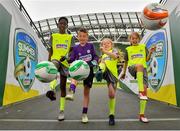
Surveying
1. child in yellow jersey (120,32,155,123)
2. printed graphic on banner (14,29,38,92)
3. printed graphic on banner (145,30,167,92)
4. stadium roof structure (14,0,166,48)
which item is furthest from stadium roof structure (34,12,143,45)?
child in yellow jersey (120,32,155,123)

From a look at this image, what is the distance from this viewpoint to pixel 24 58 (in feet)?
30.7

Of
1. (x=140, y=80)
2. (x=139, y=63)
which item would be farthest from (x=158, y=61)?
(x=140, y=80)

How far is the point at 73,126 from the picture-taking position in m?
5.00

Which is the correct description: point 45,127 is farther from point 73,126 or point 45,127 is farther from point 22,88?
point 22,88

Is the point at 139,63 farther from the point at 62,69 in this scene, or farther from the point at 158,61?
the point at 158,61

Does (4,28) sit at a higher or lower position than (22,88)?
higher

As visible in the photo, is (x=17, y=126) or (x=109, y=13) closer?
(x=17, y=126)

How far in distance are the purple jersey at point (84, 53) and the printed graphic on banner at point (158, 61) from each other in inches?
115

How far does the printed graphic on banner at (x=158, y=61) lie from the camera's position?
815cm

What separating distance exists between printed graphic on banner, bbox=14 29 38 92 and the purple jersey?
306 cm

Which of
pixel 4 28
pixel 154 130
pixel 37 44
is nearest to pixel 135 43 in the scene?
pixel 154 130

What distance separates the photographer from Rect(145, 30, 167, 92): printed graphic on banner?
815 centimetres

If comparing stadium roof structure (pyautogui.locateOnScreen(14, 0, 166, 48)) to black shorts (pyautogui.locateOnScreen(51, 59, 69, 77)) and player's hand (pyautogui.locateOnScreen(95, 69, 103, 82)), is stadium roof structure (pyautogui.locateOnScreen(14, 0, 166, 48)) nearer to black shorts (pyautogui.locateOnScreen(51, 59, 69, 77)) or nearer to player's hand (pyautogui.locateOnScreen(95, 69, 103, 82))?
black shorts (pyautogui.locateOnScreen(51, 59, 69, 77))

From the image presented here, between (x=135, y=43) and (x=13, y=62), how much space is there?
3389 mm
